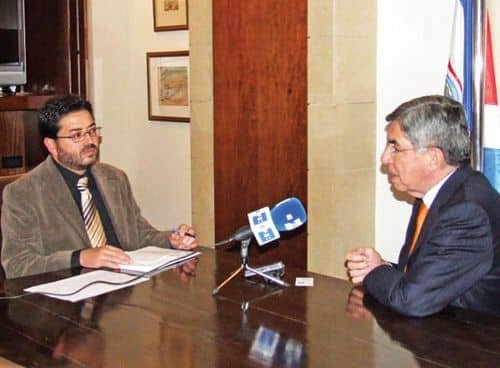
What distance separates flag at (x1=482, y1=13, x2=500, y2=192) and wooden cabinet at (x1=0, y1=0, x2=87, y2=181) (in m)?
2.14

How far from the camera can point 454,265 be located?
2.22 metres

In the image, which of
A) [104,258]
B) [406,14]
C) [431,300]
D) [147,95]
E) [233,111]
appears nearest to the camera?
[431,300]

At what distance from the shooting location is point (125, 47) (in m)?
5.67

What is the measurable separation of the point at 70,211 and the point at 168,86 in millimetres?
2490

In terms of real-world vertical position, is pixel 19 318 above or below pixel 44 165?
below

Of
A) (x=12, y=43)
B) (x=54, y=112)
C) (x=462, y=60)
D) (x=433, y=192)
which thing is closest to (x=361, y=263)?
(x=433, y=192)

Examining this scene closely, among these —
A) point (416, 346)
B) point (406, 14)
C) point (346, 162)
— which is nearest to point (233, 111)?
point (346, 162)

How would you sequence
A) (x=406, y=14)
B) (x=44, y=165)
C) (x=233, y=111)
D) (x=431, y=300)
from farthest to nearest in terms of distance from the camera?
(x=233, y=111) → (x=406, y=14) → (x=44, y=165) → (x=431, y=300)

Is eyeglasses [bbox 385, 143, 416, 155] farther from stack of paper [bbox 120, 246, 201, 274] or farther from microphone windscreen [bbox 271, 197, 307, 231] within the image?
stack of paper [bbox 120, 246, 201, 274]

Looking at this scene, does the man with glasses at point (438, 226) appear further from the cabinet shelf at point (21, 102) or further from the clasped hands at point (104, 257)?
the cabinet shelf at point (21, 102)

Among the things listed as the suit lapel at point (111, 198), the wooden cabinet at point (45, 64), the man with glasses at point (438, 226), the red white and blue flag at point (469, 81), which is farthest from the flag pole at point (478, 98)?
the wooden cabinet at point (45, 64)

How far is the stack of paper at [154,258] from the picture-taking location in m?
2.72

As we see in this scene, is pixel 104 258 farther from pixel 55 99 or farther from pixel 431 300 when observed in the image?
pixel 431 300

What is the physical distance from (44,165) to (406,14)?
6.38ft
